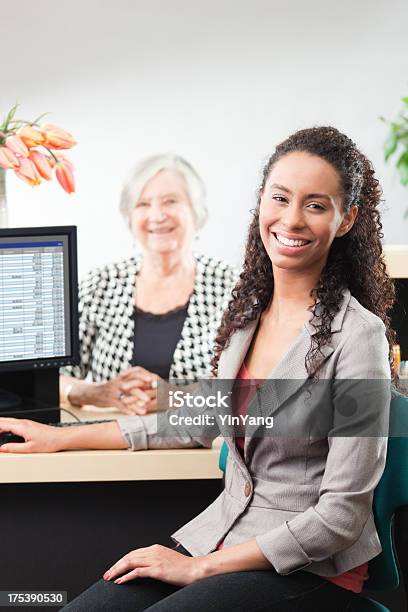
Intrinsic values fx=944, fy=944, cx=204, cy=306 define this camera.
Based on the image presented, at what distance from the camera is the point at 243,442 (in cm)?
158

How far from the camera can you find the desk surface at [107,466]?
187cm

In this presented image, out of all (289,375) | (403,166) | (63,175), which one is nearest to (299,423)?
(289,375)

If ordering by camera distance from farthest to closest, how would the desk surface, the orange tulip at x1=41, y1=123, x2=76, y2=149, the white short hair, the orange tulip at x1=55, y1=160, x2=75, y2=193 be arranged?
the white short hair → the orange tulip at x1=55, y1=160, x2=75, y2=193 → the orange tulip at x1=41, y1=123, x2=76, y2=149 → the desk surface

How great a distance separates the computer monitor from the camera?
2109 mm

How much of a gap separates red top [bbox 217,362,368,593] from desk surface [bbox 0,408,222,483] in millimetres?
280

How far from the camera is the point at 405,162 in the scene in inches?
155

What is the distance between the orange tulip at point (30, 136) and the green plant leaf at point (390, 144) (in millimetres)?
1896

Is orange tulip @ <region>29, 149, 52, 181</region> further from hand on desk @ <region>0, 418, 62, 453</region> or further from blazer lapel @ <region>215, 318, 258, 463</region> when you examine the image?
blazer lapel @ <region>215, 318, 258, 463</region>

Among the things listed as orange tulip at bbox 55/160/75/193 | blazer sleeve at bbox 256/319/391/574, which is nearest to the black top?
orange tulip at bbox 55/160/75/193

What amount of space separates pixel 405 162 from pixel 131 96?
1.25m

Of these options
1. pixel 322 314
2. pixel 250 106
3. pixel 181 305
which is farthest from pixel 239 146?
pixel 322 314

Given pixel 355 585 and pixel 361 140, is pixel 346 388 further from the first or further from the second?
pixel 361 140

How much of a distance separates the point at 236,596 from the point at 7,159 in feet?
4.96

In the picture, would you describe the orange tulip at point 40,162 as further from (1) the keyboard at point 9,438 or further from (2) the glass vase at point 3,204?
(1) the keyboard at point 9,438
